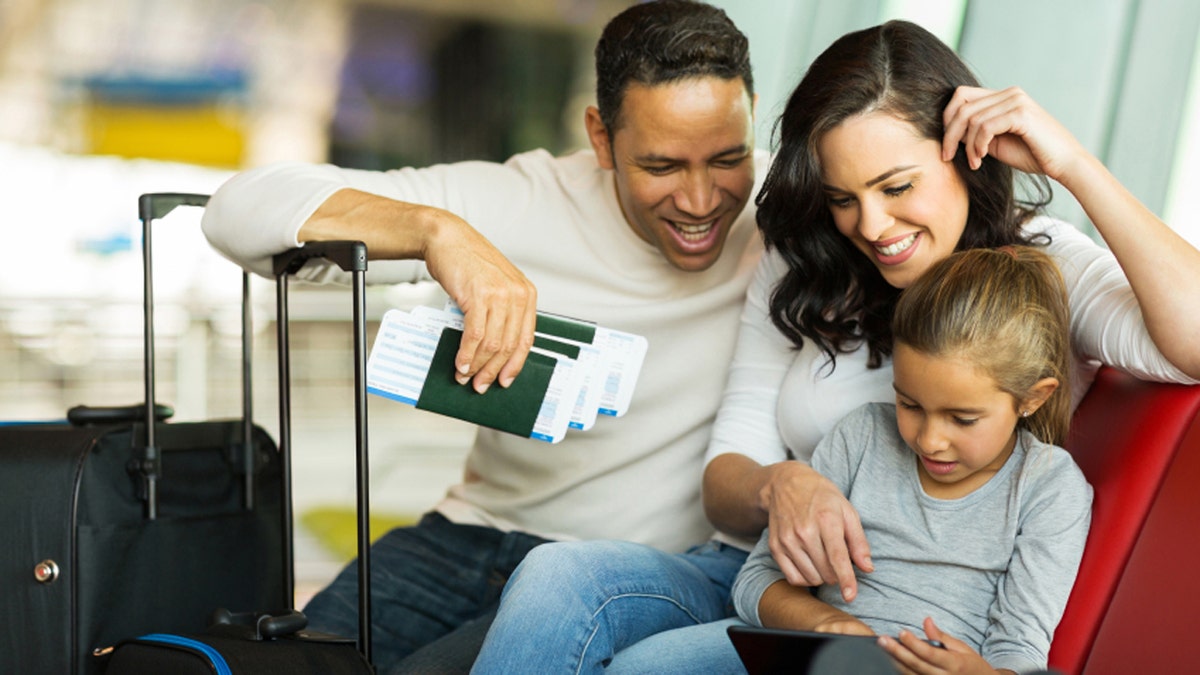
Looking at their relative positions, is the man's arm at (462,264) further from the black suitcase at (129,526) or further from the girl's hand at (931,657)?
the girl's hand at (931,657)

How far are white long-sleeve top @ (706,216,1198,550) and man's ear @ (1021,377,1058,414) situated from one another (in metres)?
0.10

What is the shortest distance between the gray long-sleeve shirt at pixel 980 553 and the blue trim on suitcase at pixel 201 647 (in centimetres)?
58

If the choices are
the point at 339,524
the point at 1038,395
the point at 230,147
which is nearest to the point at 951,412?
the point at 1038,395

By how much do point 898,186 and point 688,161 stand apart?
404 mm

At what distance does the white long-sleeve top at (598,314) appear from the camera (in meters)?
1.64

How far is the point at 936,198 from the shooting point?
4.18ft

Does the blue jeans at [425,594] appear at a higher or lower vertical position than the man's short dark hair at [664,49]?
lower

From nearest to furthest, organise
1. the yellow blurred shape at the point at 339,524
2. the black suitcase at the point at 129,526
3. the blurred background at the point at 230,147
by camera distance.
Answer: the black suitcase at the point at 129,526 < the yellow blurred shape at the point at 339,524 < the blurred background at the point at 230,147

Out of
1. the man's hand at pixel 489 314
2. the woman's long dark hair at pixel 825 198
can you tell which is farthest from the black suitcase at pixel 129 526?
the woman's long dark hair at pixel 825 198

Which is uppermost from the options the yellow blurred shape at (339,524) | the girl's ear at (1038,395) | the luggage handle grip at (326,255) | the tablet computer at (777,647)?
the luggage handle grip at (326,255)

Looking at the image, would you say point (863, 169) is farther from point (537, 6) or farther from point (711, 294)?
point (537, 6)

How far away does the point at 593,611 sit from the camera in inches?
47.9

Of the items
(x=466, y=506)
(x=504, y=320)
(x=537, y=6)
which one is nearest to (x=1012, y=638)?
(x=504, y=320)

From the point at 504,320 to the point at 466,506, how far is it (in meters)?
0.61
